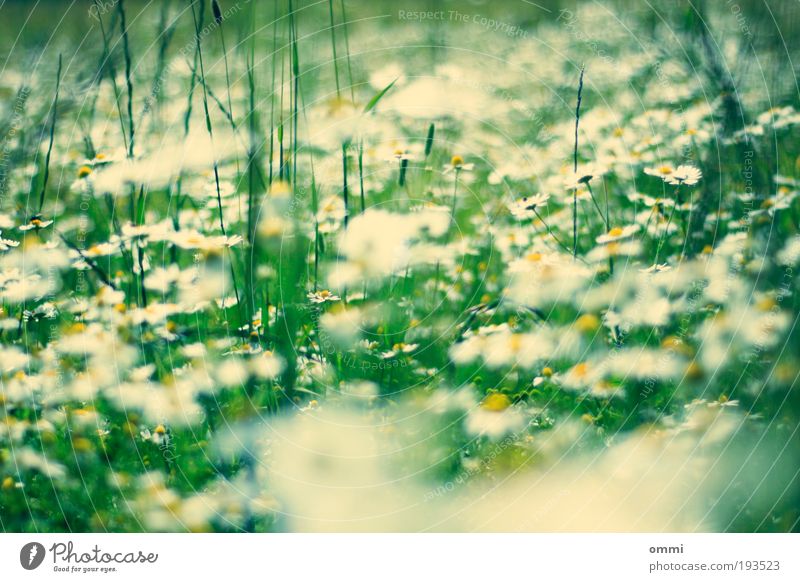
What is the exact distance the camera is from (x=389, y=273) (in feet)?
3.21

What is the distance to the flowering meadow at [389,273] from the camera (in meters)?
0.89

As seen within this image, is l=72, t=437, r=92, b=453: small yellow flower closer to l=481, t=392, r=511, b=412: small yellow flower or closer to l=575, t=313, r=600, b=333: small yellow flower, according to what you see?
l=481, t=392, r=511, b=412: small yellow flower

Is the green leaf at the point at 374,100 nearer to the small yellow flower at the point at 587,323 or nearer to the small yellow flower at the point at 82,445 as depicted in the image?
the small yellow flower at the point at 587,323

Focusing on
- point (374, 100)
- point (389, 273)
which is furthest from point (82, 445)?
point (374, 100)

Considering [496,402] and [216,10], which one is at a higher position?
[216,10]

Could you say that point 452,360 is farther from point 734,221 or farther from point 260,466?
point 734,221

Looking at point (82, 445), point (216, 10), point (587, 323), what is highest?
point (216, 10)

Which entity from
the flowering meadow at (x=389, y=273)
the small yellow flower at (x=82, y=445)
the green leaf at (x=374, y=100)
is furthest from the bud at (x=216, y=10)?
the small yellow flower at (x=82, y=445)

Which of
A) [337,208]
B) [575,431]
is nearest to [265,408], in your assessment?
[337,208]

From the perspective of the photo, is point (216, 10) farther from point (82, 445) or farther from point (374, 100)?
point (82, 445)

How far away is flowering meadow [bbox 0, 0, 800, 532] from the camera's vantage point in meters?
0.89

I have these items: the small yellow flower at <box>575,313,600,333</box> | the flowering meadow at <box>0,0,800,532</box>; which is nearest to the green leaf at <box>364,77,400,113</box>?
the flowering meadow at <box>0,0,800,532</box>

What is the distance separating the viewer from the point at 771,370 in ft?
2.97
